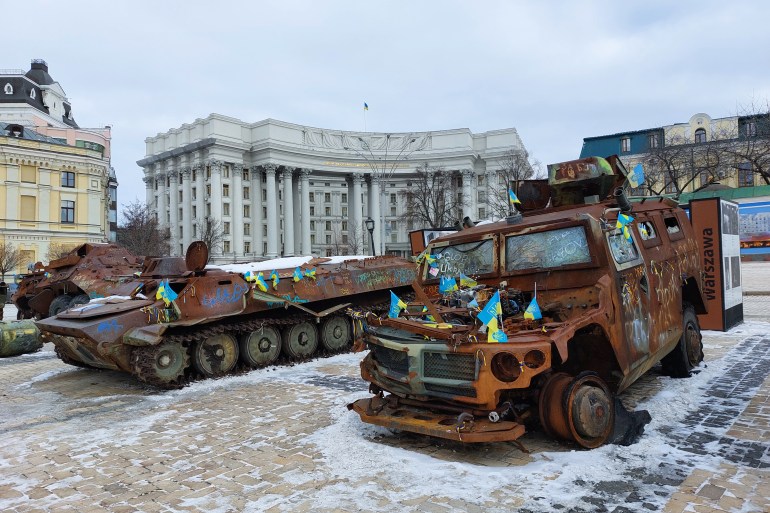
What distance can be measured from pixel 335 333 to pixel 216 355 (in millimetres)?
2756

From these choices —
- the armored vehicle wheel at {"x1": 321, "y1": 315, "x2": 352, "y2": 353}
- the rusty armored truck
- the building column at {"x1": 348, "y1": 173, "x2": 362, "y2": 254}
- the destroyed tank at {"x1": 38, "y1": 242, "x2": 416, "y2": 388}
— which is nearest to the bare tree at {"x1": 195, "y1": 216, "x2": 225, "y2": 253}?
the building column at {"x1": 348, "y1": 173, "x2": 362, "y2": 254}

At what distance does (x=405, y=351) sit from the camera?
4926 millimetres

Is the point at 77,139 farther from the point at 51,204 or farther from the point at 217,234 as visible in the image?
the point at 217,234

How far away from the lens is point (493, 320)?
4590 mm

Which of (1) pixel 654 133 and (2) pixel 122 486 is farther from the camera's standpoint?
(1) pixel 654 133

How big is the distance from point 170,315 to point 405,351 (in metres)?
4.96

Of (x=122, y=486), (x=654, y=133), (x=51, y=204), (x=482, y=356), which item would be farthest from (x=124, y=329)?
(x=654, y=133)

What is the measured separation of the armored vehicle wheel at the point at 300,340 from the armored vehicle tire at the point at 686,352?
6.05 metres

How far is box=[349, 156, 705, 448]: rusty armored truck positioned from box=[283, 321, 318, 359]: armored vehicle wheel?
4412mm

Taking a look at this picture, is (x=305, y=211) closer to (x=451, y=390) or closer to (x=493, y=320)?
(x=451, y=390)

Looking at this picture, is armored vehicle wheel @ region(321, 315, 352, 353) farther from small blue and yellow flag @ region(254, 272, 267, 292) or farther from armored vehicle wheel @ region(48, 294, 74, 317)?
armored vehicle wheel @ region(48, 294, 74, 317)

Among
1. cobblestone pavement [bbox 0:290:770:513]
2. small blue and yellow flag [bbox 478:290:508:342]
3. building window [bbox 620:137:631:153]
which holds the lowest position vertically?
cobblestone pavement [bbox 0:290:770:513]

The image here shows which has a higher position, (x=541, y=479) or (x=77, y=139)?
(x=77, y=139)

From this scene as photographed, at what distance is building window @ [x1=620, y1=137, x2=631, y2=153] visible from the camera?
4656 centimetres
